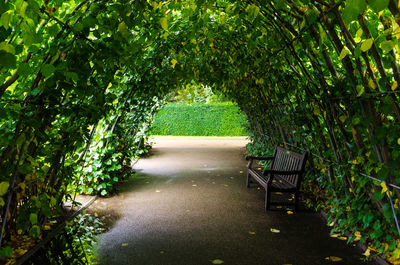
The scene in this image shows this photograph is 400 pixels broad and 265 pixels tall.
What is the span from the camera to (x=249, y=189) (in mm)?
6770

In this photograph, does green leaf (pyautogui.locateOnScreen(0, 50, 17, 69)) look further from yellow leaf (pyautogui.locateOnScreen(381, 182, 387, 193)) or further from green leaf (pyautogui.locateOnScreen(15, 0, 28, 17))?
yellow leaf (pyautogui.locateOnScreen(381, 182, 387, 193))

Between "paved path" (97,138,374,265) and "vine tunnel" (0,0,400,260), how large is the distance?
0.45 m

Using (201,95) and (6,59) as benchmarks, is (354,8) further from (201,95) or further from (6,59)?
(201,95)

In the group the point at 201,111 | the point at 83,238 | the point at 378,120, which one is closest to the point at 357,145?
the point at 378,120

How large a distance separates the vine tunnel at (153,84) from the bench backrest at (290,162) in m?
0.25

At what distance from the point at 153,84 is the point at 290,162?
2.89 m

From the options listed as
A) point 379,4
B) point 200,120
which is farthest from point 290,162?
point 200,120

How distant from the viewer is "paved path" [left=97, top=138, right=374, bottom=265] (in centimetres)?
356

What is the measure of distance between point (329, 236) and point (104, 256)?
2697 millimetres

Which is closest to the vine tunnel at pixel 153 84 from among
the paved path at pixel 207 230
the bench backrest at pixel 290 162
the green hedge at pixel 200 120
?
the bench backrest at pixel 290 162

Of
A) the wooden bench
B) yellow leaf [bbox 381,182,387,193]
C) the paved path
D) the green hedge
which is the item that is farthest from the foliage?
yellow leaf [bbox 381,182,387,193]

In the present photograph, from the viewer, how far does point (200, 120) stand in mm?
23594

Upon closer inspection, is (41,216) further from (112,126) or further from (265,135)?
(265,135)

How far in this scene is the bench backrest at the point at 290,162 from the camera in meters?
5.27
